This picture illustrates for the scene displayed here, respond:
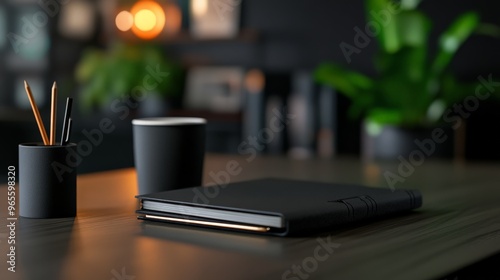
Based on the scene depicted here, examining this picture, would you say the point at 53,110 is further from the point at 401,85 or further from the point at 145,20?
the point at 145,20

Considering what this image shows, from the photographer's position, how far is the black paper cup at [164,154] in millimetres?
1169

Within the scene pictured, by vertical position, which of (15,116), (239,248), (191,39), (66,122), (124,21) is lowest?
A: (15,116)

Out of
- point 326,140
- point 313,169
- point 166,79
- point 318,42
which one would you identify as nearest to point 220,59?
point 166,79

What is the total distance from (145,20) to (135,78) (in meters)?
0.51

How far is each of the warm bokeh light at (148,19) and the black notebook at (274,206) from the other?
3.31 meters

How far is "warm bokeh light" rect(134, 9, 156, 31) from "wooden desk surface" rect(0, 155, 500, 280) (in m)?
3.18

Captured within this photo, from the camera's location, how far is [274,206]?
3.06ft

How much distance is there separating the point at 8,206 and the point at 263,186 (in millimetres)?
378

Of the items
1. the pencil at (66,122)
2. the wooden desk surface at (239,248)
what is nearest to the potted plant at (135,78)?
the wooden desk surface at (239,248)

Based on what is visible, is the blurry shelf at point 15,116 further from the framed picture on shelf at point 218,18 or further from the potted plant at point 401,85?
the potted plant at point 401,85

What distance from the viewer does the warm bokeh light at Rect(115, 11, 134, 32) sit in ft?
14.7

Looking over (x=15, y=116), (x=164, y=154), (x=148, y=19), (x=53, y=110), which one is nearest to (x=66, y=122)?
(x=53, y=110)

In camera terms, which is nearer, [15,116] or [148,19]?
[148,19]

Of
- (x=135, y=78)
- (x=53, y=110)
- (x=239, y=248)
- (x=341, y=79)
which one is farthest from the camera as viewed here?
(x=135, y=78)
